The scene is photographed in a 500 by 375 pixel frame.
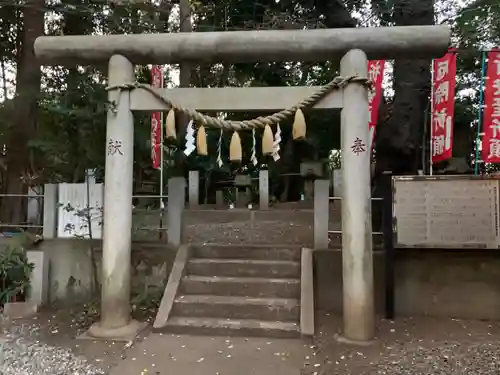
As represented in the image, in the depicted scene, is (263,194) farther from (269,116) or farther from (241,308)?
(269,116)

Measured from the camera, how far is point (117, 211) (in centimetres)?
564

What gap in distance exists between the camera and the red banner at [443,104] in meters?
9.45

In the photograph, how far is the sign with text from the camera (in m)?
6.14

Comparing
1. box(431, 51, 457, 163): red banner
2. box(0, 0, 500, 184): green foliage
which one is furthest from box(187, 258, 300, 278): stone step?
box(431, 51, 457, 163): red banner

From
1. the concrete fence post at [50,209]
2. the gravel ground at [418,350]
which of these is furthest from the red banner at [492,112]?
the concrete fence post at [50,209]

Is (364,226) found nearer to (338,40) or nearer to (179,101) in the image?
(338,40)

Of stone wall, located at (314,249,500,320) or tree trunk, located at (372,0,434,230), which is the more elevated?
tree trunk, located at (372,0,434,230)

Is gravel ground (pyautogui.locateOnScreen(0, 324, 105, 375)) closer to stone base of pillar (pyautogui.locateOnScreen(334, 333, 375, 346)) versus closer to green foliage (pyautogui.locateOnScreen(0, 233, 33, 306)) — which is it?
green foliage (pyautogui.locateOnScreen(0, 233, 33, 306))

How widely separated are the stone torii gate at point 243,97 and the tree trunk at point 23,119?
14.7 ft

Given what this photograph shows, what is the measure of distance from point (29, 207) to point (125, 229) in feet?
23.6

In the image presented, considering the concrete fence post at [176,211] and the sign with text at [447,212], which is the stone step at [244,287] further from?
the sign with text at [447,212]

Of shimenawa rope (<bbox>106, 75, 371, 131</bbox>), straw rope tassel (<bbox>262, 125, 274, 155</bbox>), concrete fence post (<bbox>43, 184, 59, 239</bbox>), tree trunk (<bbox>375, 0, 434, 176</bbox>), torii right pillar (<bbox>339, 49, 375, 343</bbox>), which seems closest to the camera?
torii right pillar (<bbox>339, 49, 375, 343</bbox>)

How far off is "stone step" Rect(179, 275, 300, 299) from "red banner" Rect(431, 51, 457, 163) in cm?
600

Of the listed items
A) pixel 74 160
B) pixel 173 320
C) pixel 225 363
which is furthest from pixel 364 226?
pixel 74 160
